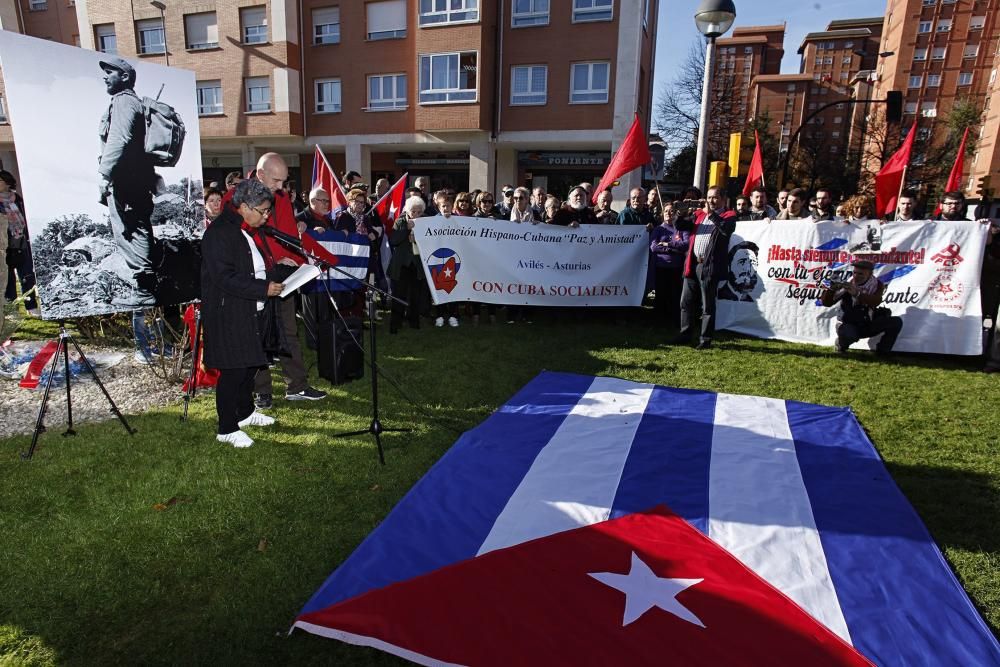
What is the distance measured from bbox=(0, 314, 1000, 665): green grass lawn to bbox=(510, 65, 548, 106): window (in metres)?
19.3

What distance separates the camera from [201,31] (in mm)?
26469

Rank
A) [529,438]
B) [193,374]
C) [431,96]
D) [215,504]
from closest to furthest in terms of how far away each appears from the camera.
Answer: [215,504]
[529,438]
[193,374]
[431,96]

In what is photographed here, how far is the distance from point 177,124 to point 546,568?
4.77m

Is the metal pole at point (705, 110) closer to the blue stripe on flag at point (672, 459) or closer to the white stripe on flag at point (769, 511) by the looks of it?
the blue stripe on flag at point (672, 459)

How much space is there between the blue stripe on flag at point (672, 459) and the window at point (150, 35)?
101 ft

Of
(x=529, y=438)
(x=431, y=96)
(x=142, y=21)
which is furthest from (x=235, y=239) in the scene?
(x=142, y=21)

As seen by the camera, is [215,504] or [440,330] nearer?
[215,504]

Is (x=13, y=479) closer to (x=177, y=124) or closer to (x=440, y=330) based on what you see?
(x=177, y=124)

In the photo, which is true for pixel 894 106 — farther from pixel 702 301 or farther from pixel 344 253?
pixel 344 253

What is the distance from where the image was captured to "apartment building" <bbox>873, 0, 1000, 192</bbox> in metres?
68.4

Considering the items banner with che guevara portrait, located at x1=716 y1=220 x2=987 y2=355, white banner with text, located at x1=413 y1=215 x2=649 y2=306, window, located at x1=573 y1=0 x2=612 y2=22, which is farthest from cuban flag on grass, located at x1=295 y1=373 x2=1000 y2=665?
window, located at x1=573 y1=0 x2=612 y2=22

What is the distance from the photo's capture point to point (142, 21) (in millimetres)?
27125

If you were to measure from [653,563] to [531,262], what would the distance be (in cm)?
629

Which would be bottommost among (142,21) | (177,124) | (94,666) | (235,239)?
(94,666)
